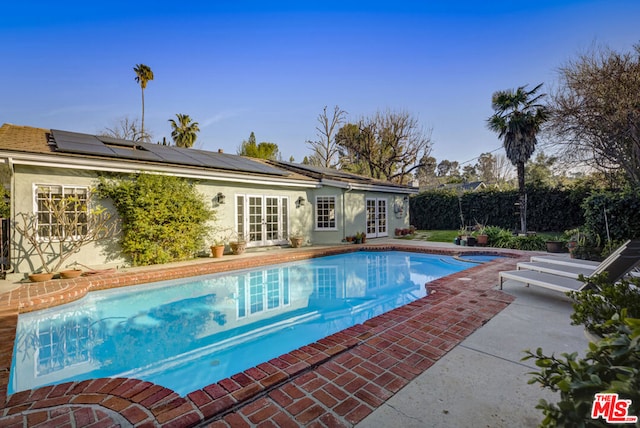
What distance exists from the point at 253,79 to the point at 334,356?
15.3 meters

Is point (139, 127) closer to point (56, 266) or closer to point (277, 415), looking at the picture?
point (56, 266)

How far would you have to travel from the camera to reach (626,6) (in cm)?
1068

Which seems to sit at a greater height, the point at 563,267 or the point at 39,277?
the point at 563,267

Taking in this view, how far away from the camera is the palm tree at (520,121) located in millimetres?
14406

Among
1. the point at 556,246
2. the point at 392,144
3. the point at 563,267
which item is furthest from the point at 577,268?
the point at 392,144

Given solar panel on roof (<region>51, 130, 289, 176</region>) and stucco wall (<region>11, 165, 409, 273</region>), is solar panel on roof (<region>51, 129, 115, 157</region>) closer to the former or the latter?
solar panel on roof (<region>51, 130, 289, 176</region>)

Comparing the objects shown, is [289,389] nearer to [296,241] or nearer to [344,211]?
[296,241]

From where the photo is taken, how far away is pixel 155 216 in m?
8.70

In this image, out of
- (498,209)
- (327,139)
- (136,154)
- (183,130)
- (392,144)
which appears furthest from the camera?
(327,139)

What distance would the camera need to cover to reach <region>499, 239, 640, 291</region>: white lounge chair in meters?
3.64

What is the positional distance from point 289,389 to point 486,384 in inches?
67.1

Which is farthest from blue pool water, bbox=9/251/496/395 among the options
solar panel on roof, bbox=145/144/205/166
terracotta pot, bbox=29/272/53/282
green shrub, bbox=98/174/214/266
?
solar panel on roof, bbox=145/144/205/166

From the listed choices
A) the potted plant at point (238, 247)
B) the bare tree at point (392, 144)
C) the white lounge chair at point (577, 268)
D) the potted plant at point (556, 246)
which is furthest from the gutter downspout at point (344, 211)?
the bare tree at point (392, 144)

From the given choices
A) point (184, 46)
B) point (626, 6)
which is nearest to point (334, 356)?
point (184, 46)
